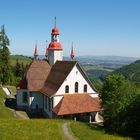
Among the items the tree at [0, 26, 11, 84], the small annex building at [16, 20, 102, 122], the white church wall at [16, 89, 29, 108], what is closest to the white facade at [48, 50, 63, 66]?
the small annex building at [16, 20, 102, 122]

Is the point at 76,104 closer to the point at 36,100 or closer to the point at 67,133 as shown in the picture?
the point at 36,100

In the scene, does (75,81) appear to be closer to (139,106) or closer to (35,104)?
(35,104)

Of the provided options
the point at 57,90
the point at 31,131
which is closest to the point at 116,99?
the point at 31,131

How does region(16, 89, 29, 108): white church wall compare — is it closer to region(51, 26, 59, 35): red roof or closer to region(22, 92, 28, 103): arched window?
region(22, 92, 28, 103): arched window

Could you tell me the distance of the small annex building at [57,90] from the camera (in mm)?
49016

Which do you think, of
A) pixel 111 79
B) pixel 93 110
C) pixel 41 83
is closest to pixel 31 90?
pixel 41 83

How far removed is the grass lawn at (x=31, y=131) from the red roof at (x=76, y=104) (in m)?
8.64

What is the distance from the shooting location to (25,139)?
94.1 ft

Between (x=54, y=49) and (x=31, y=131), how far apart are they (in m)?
31.1

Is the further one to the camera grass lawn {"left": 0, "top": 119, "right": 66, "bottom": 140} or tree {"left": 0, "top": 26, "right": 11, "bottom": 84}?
tree {"left": 0, "top": 26, "right": 11, "bottom": 84}

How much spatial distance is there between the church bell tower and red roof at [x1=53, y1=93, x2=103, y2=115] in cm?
1283

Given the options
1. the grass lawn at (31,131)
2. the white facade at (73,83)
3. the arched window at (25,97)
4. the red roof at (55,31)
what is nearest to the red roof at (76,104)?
the white facade at (73,83)

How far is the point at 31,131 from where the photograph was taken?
3241cm

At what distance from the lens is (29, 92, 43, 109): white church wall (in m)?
57.3
